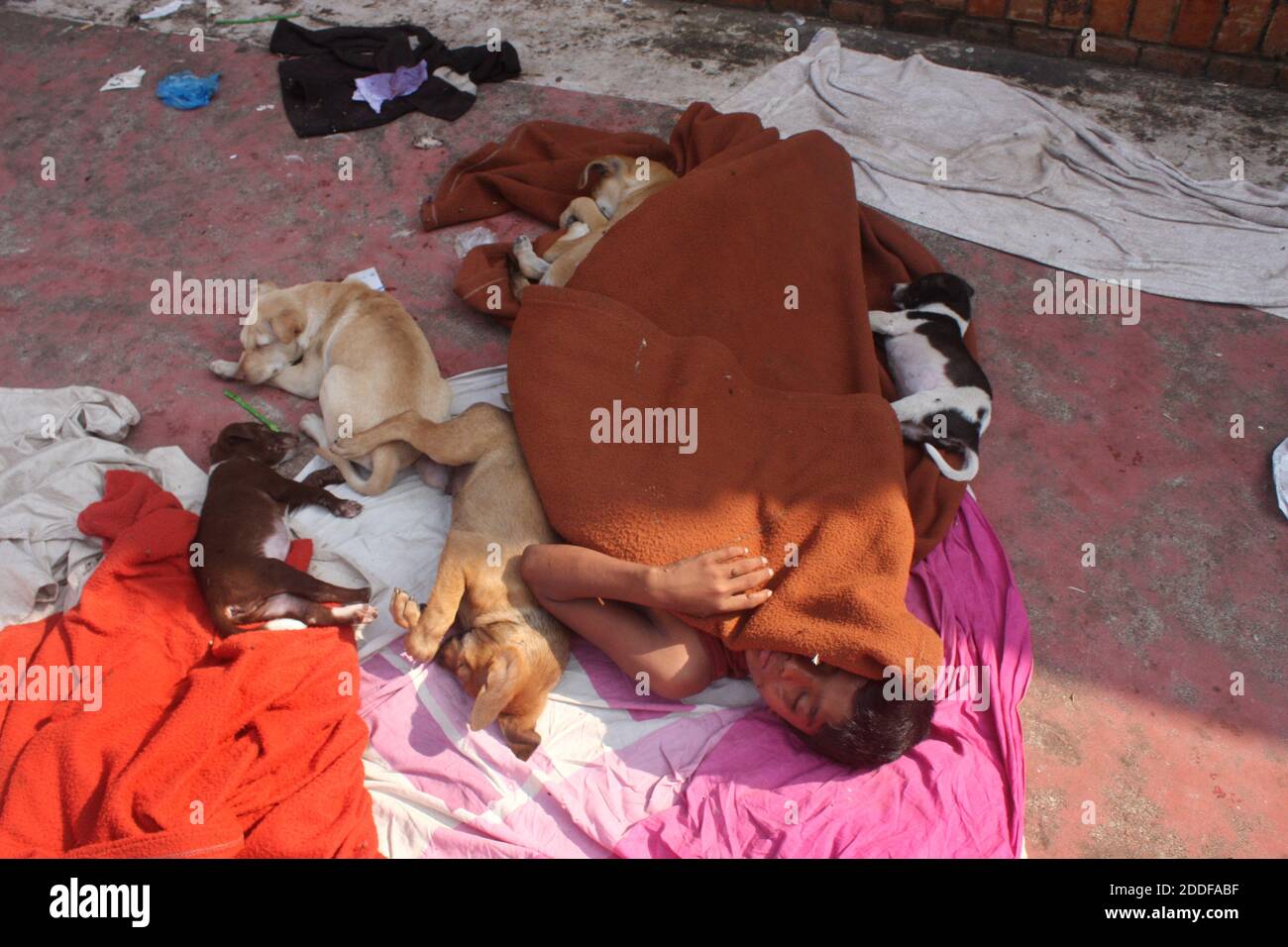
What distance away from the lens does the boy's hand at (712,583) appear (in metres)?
3.10

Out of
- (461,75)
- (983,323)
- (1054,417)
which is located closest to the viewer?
(1054,417)

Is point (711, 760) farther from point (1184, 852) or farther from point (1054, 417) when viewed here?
point (1054, 417)

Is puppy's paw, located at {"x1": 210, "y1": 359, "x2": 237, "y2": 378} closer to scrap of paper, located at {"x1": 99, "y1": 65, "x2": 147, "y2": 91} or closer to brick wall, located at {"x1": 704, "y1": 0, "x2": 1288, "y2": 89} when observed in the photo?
scrap of paper, located at {"x1": 99, "y1": 65, "x2": 147, "y2": 91}

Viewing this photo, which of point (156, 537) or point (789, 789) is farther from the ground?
point (156, 537)

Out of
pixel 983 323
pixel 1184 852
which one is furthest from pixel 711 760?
pixel 983 323

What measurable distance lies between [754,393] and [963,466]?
1010mm

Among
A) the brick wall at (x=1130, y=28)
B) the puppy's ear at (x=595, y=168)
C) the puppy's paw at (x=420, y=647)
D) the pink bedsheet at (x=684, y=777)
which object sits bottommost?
the pink bedsheet at (x=684, y=777)

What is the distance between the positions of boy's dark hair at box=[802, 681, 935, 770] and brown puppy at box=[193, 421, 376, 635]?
5.68 feet

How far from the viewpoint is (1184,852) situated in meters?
3.11

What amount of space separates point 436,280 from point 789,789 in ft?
10.4

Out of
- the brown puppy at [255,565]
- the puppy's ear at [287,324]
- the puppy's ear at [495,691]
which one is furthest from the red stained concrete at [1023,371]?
the puppy's ear at [495,691]

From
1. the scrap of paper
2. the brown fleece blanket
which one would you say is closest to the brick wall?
the brown fleece blanket

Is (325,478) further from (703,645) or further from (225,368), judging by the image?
(703,645)

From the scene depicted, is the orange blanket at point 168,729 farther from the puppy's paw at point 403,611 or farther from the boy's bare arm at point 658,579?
the boy's bare arm at point 658,579
